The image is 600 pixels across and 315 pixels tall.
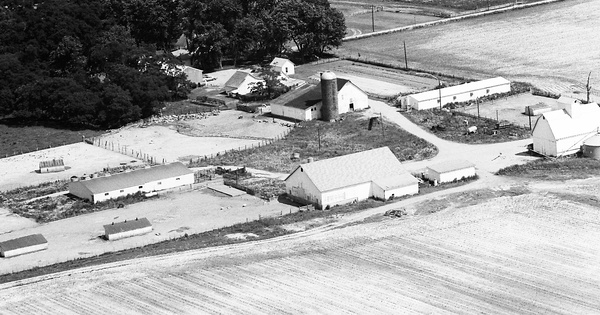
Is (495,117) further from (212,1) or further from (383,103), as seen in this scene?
(212,1)

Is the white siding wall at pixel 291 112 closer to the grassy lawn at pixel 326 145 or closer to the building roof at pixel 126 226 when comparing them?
the grassy lawn at pixel 326 145

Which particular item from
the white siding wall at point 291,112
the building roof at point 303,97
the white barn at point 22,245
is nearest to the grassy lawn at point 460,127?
the building roof at point 303,97

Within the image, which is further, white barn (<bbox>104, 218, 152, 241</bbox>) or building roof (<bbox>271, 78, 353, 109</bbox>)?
building roof (<bbox>271, 78, 353, 109</bbox>)

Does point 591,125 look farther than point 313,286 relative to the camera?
Yes

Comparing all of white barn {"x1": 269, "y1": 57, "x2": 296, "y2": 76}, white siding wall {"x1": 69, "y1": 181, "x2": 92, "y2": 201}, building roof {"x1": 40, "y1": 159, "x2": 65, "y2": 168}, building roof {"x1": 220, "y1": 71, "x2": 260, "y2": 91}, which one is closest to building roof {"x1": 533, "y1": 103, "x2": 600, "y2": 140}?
white siding wall {"x1": 69, "y1": 181, "x2": 92, "y2": 201}

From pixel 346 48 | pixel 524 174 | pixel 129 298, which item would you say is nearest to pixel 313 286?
pixel 129 298

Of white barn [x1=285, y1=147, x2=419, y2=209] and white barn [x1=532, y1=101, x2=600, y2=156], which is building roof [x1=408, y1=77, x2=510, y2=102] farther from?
white barn [x1=285, y1=147, x2=419, y2=209]

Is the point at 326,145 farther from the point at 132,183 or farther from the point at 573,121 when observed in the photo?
the point at 573,121
